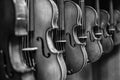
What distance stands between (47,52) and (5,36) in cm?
39

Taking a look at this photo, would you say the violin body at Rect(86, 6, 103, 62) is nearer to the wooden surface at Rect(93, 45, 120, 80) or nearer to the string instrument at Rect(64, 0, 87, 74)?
the string instrument at Rect(64, 0, 87, 74)

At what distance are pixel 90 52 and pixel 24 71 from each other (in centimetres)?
142

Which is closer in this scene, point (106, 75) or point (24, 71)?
point (24, 71)

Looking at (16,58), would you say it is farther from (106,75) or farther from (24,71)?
(106,75)

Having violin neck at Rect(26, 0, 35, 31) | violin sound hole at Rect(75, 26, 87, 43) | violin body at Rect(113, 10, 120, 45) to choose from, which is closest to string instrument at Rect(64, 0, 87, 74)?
violin sound hole at Rect(75, 26, 87, 43)

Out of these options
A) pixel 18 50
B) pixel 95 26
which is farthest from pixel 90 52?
pixel 18 50

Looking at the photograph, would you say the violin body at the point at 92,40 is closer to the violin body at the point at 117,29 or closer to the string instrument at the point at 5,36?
the violin body at the point at 117,29

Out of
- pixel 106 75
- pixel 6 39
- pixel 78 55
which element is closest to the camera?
pixel 6 39

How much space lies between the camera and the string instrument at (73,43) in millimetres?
2164

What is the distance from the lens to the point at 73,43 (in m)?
2.16

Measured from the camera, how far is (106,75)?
13.1ft

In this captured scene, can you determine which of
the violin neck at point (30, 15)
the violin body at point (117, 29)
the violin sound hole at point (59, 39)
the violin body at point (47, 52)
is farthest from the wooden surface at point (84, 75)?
the violin neck at point (30, 15)

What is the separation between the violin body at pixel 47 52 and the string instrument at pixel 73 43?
477 mm

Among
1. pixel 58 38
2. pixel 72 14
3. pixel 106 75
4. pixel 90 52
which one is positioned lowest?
pixel 106 75
